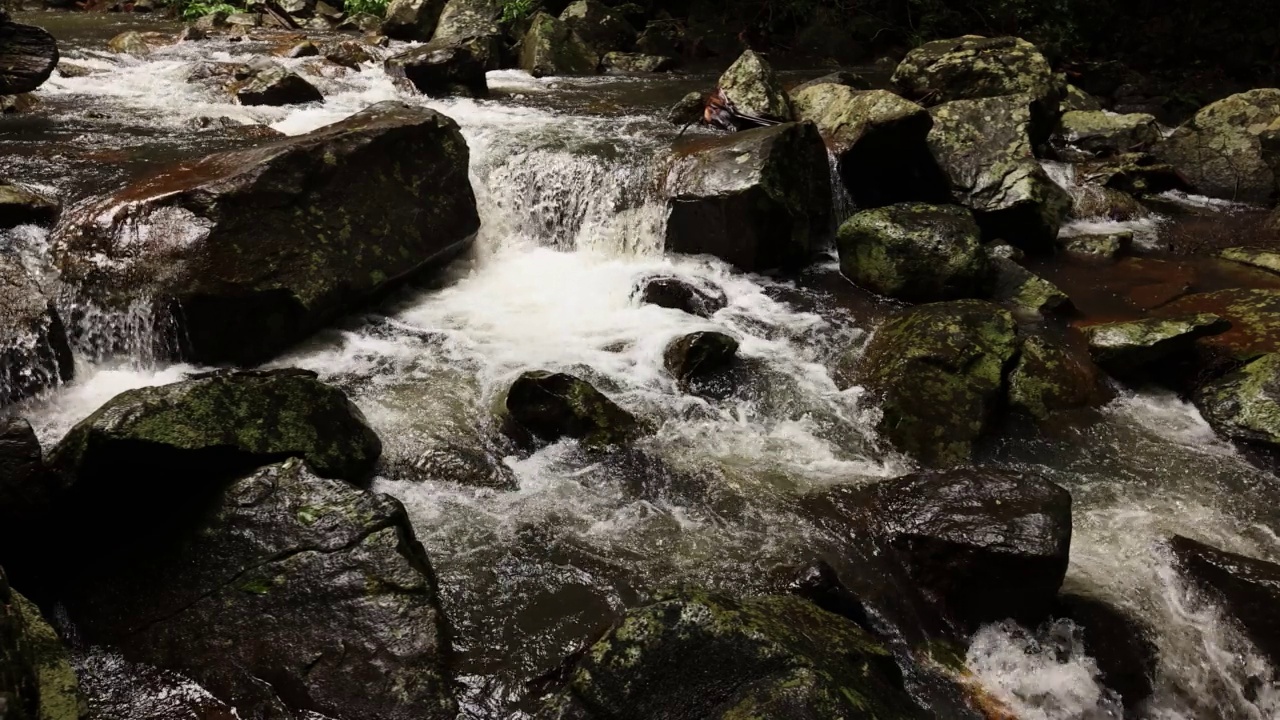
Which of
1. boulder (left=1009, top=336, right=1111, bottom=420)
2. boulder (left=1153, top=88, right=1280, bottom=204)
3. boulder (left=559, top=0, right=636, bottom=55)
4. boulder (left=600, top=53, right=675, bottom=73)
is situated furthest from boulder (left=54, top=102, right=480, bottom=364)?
boulder (left=1153, top=88, right=1280, bottom=204)

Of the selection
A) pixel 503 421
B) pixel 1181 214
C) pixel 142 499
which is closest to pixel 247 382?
pixel 142 499

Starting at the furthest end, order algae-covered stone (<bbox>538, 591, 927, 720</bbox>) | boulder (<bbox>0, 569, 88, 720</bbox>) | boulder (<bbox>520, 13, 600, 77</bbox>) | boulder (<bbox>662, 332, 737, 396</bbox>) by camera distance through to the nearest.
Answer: boulder (<bbox>520, 13, 600, 77</bbox>) < boulder (<bbox>662, 332, 737, 396</bbox>) < algae-covered stone (<bbox>538, 591, 927, 720</bbox>) < boulder (<bbox>0, 569, 88, 720</bbox>)

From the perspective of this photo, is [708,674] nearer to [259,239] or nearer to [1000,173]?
[259,239]

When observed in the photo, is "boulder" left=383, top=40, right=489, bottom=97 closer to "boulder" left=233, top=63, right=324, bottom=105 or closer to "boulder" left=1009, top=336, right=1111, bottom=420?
"boulder" left=233, top=63, right=324, bottom=105

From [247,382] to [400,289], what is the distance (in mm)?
2851

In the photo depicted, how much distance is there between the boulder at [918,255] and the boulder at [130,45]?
1246 centimetres

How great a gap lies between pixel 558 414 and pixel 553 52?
10457 mm

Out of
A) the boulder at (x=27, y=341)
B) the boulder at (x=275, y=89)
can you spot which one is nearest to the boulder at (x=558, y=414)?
the boulder at (x=27, y=341)

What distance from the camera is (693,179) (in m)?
8.45

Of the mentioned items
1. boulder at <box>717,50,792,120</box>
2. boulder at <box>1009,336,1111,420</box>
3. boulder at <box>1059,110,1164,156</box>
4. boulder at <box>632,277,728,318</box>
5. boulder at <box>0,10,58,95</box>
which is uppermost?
boulder at <box>0,10,58,95</box>

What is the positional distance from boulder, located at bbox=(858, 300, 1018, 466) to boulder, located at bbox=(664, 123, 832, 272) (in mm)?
1798

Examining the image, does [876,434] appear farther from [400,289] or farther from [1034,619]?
[400,289]

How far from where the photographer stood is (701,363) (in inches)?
255

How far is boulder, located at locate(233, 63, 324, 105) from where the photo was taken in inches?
427
